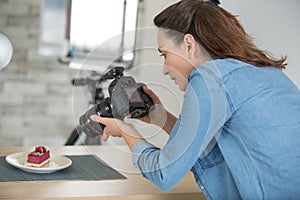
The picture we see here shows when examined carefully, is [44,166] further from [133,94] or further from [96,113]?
[133,94]

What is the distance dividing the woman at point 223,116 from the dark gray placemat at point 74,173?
346 mm

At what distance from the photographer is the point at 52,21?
3.59m

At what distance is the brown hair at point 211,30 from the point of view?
4.34 ft

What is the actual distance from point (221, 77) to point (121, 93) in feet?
0.84

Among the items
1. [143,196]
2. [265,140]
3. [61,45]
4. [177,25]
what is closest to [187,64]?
[177,25]

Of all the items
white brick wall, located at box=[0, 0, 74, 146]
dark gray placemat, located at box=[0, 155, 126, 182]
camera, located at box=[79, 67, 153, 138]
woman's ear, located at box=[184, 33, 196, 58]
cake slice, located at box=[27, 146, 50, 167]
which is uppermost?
woman's ear, located at box=[184, 33, 196, 58]

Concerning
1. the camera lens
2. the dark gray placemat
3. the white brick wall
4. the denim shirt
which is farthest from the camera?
the white brick wall

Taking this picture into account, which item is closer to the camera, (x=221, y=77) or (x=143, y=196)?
(x=221, y=77)

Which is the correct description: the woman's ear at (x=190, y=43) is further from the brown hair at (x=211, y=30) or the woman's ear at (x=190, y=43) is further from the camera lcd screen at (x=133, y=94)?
the camera lcd screen at (x=133, y=94)

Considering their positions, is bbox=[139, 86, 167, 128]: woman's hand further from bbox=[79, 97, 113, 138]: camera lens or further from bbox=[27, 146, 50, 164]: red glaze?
bbox=[27, 146, 50, 164]: red glaze

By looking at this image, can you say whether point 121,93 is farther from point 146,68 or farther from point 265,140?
point 265,140

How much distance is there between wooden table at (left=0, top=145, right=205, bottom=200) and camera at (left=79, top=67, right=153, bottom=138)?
193 mm

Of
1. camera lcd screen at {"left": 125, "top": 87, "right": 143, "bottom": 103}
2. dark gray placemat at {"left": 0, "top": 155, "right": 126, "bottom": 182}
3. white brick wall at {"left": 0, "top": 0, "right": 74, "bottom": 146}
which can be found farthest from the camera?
white brick wall at {"left": 0, "top": 0, "right": 74, "bottom": 146}

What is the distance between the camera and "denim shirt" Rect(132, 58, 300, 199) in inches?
48.8
